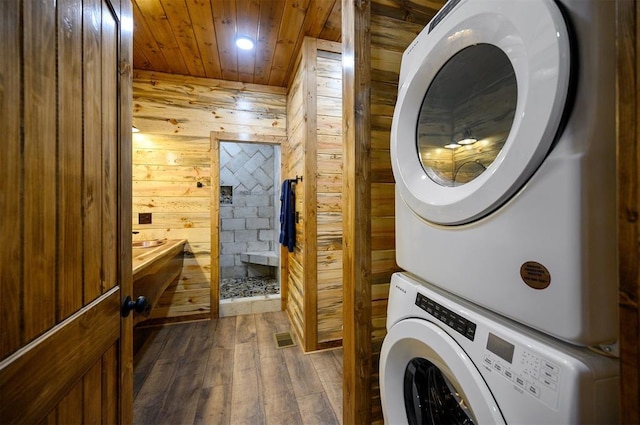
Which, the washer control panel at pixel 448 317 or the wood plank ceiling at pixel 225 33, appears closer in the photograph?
the washer control panel at pixel 448 317

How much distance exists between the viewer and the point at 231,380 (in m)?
1.73

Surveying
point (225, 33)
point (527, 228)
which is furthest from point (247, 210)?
point (527, 228)

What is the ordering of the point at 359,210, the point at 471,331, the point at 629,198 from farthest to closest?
the point at 359,210, the point at 471,331, the point at 629,198

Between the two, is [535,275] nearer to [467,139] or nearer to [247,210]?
[467,139]

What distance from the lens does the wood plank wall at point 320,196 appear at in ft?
6.90

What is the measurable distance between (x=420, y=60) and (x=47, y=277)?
107cm

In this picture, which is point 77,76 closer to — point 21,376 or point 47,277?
point 47,277

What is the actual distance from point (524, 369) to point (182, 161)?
2.97 meters

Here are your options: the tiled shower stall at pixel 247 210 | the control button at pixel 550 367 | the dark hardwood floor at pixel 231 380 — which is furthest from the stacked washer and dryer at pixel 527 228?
the tiled shower stall at pixel 247 210

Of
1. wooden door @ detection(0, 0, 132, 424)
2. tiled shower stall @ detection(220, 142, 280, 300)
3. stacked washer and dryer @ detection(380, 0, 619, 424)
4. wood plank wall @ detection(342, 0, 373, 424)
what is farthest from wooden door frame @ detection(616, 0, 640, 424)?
tiled shower stall @ detection(220, 142, 280, 300)

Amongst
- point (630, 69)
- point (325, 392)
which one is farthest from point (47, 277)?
point (325, 392)

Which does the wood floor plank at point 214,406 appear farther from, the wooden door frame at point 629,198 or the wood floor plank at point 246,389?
the wooden door frame at point 629,198

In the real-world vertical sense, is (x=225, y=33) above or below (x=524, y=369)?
above

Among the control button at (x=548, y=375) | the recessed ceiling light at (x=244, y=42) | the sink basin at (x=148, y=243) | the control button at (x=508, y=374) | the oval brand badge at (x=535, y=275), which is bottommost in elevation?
the control button at (x=508, y=374)
